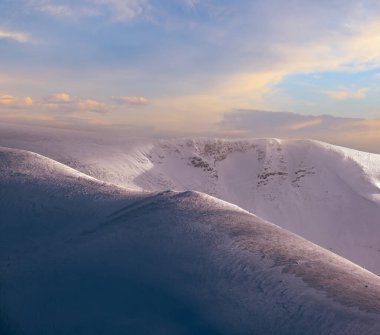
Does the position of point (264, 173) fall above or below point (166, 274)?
below

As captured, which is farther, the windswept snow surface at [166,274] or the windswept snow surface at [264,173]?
the windswept snow surface at [264,173]

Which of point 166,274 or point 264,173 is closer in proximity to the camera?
point 166,274

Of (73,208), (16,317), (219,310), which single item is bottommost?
(16,317)

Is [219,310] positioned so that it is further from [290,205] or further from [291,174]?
[291,174]

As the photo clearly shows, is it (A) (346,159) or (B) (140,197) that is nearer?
(B) (140,197)

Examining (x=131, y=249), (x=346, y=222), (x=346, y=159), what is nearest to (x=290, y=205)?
(x=346, y=222)
